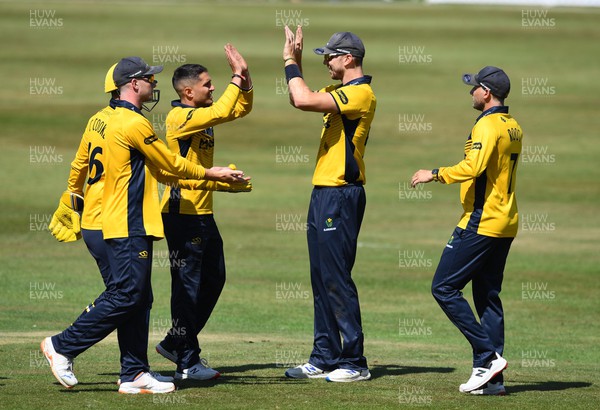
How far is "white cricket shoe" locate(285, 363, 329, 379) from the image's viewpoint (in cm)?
1083

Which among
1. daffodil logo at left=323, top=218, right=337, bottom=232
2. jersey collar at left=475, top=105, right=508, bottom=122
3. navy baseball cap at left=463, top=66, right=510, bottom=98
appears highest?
navy baseball cap at left=463, top=66, right=510, bottom=98

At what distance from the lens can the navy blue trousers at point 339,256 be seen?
35.1 ft

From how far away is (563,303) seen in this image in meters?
17.2

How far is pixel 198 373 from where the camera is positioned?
421 inches

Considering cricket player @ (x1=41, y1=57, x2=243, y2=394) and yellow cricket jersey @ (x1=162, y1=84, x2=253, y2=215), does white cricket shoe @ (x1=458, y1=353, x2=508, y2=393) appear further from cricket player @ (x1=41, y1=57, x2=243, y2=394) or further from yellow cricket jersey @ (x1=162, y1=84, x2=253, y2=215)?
yellow cricket jersey @ (x1=162, y1=84, x2=253, y2=215)

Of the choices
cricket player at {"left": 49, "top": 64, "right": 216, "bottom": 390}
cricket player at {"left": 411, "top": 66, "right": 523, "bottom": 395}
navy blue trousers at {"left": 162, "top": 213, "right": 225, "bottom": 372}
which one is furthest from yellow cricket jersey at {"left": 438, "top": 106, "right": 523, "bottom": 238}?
cricket player at {"left": 49, "top": 64, "right": 216, "bottom": 390}

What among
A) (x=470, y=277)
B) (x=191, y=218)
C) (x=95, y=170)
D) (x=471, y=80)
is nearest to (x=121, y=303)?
(x=95, y=170)

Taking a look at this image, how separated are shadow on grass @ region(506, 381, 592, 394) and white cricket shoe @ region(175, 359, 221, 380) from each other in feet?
9.18

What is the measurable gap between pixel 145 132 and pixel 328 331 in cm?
282

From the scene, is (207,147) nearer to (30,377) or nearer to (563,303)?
(30,377)

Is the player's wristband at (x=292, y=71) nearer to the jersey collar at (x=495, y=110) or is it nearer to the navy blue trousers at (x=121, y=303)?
the jersey collar at (x=495, y=110)

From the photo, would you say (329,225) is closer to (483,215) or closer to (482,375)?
(483,215)

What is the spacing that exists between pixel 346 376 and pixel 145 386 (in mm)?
1977

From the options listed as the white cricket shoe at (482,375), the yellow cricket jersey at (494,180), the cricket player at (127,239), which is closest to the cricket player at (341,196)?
the yellow cricket jersey at (494,180)
